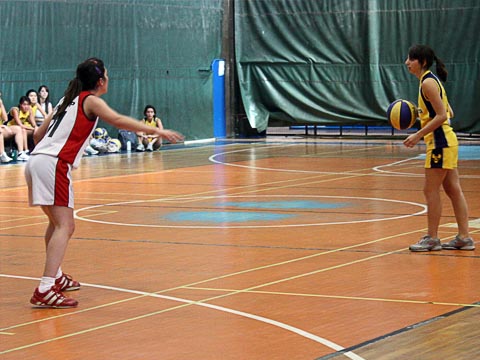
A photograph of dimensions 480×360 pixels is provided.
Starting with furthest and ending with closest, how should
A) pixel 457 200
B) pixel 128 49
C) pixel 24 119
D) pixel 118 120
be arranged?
pixel 128 49 → pixel 24 119 → pixel 457 200 → pixel 118 120

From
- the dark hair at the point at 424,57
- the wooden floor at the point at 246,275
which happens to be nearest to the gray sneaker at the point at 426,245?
the wooden floor at the point at 246,275

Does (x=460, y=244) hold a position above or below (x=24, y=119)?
below

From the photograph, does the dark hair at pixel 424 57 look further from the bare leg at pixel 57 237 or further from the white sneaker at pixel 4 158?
the white sneaker at pixel 4 158

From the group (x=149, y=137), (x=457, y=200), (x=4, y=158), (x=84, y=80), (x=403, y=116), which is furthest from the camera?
(x=149, y=137)

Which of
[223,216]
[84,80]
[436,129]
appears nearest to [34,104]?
[223,216]

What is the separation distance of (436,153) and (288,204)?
13.6 ft

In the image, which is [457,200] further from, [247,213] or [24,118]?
[24,118]

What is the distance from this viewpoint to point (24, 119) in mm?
22031

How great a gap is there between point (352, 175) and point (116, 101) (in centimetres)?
942

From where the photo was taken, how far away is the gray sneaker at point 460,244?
961cm

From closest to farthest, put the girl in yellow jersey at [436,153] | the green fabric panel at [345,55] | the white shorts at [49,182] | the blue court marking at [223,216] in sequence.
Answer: the white shorts at [49,182]
the girl in yellow jersey at [436,153]
the blue court marking at [223,216]
the green fabric panel at [345,55]

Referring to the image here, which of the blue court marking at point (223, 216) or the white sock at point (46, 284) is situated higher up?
the white sock at point (46, 284)

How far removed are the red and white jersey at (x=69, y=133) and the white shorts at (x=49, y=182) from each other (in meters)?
0.06

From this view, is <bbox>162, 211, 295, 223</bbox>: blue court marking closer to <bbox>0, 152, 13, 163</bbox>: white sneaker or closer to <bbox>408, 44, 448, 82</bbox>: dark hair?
<bbox>408, 44, 448, 82</bbox>: dark hair
